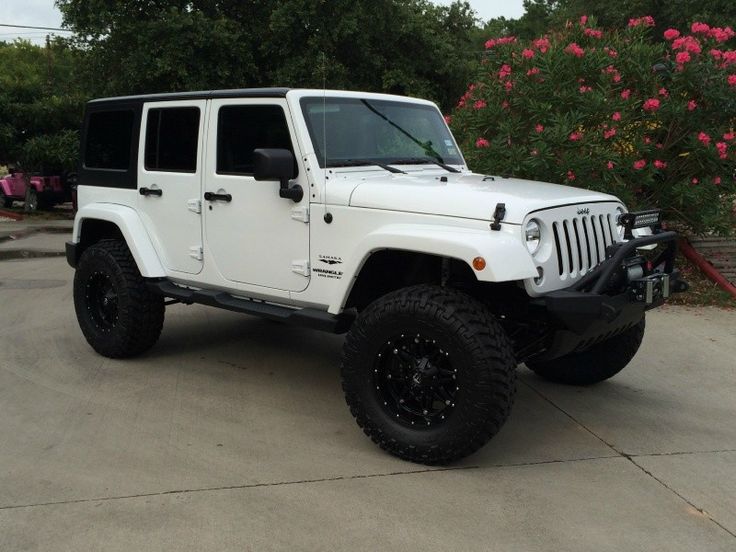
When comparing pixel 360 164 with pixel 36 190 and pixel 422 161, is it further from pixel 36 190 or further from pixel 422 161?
pixel 36 190

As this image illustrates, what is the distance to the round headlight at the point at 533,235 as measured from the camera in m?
3.74

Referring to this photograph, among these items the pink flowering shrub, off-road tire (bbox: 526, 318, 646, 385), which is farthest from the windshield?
the pink flowering shrub

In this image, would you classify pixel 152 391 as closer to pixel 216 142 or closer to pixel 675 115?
pixel 216 142

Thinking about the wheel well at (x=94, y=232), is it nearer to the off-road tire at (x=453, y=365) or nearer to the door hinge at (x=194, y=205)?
the door hinge at (x=194, y=205)

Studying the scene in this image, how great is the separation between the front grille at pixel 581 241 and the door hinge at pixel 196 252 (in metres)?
2.39

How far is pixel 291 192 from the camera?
434 cm

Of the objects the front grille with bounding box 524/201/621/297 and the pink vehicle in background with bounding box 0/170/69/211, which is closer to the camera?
the front grille with bounding box 524/201/621/297

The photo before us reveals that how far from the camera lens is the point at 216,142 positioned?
4922mm

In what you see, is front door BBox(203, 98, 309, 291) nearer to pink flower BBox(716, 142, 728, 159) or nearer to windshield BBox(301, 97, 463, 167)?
windshield BBox(301, 97, 463, 167)

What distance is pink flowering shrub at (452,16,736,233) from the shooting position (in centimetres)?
771

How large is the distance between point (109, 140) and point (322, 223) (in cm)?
242

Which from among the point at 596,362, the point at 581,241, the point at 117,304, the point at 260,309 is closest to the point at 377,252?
the point at 260,309

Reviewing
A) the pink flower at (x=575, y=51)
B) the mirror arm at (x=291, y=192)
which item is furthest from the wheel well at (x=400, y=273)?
the pink flower at (x=575, y=51)

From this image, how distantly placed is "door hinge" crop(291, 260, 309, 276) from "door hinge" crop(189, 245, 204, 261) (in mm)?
889
